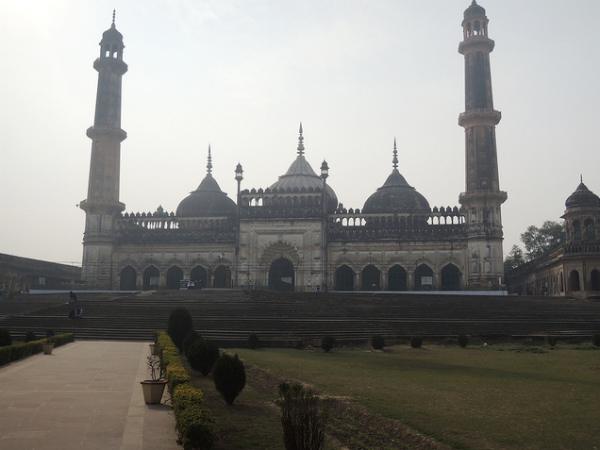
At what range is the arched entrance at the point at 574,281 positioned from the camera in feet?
118

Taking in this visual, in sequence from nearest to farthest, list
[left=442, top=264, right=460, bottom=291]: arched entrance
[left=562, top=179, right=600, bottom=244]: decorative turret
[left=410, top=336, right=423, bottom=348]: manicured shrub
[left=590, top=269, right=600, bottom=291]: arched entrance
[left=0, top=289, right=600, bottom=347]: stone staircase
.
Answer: [left=410, top=336, right=423, bottom=348]: manicured shrub, [left=0, top=289, right=600, bottom=347]: stone staircase, [left=590, top=269, right=600, bottom=291]: arched entrance, [left=562, top=179, right=600, bottom=244]: decorative turret, [left=442, top=264, right=460, bottom=291]: arched entrance

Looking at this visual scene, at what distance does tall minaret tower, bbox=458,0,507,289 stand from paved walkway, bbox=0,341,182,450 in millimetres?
30348

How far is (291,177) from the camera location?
2060 inches

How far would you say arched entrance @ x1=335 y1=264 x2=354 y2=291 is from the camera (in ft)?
148

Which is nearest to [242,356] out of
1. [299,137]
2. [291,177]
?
[291,177]

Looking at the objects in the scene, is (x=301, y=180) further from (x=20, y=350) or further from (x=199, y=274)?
(x=20, y=350)

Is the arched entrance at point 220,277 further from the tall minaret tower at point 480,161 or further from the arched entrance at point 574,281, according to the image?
the arched entrance at point 574,281

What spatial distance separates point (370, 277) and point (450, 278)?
18.7 ft

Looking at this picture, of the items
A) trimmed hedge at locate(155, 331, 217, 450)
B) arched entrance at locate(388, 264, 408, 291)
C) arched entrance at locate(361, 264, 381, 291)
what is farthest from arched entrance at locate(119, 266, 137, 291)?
trimmed hedge at locate(155, 331, 217, 450)

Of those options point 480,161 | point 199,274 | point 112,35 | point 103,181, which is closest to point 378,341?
point 480,161

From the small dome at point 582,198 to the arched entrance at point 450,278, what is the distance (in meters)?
8.65

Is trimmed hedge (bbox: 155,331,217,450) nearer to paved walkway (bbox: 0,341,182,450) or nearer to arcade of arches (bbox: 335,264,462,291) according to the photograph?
paved walkway (bbox: 0,341,182,450)

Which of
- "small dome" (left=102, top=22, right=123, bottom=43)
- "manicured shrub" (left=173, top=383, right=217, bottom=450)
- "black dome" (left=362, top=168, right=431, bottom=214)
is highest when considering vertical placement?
"small dome" (left=102, top=22, right=123, bottom=43)

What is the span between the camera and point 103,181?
1854 inches
